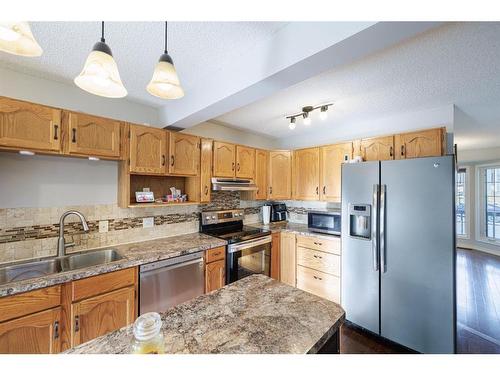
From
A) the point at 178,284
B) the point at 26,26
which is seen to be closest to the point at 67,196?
the point at 178,284

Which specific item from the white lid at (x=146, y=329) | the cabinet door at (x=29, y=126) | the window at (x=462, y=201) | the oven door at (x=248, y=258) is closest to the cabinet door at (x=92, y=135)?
the cabinet door at (x=29, y=126)

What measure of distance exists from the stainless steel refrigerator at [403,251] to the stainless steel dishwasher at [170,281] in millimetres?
1561

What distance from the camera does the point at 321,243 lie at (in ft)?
8.54

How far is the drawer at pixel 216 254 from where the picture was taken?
7.14 feet

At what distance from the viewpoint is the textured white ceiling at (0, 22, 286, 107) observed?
1208 millimetres

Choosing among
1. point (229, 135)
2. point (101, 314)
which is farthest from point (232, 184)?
point (101, 314)

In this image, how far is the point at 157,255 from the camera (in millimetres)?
1814

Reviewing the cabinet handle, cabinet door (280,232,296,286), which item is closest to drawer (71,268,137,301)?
the cabinet handle

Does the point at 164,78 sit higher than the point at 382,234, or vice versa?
the point at 164,78

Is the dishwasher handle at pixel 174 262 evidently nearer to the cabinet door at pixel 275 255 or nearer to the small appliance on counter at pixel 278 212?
the cabinet door at pixel 275 255

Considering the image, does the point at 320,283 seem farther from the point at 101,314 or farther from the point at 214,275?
the point at 101,314

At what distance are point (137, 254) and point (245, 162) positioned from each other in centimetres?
176
